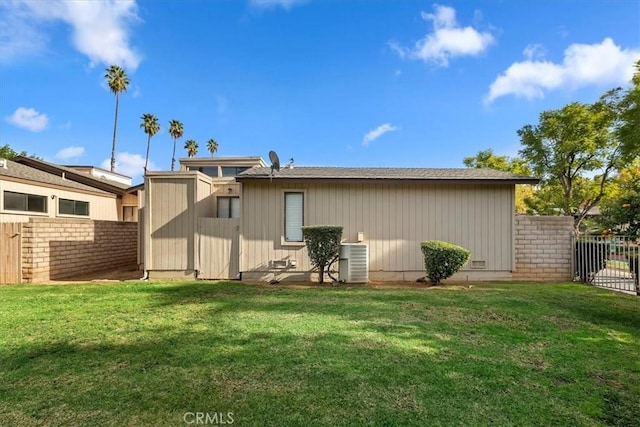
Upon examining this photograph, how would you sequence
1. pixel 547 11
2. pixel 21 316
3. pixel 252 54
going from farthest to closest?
pixel 252 54, pixel 547 11, pixel 21 316

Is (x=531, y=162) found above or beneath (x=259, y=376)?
above

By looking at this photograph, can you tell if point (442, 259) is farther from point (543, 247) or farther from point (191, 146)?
point (191, 146)

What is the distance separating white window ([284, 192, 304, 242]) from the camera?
8734mm

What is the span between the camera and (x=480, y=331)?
14.0 feet

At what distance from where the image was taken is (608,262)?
820 cm

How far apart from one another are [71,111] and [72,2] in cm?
1356

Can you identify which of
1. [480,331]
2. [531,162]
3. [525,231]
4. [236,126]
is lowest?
[480,331]

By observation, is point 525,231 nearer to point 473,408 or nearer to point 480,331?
point 480,331

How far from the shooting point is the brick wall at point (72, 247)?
8289 mm

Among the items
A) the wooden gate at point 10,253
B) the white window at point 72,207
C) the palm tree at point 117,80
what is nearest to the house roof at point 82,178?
the white window at point 72,207

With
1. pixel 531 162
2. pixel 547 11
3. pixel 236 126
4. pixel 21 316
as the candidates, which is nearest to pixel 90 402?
pixel 21 316

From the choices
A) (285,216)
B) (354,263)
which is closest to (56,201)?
(285,216)

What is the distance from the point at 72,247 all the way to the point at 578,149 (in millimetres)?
22807

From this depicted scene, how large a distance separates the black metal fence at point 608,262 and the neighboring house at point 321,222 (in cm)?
183
